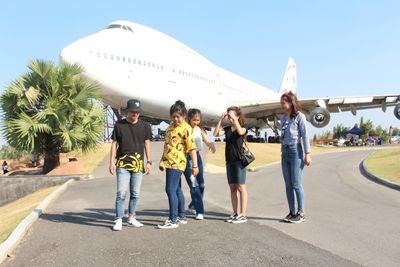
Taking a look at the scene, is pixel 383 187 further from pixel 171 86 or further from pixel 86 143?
pixel 171 86

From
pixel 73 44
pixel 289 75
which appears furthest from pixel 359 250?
pixel 289 75

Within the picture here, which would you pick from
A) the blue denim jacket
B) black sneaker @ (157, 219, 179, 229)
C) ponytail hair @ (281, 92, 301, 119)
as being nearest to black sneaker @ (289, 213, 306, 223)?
the blue denim jacket

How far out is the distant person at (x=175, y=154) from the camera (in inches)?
226

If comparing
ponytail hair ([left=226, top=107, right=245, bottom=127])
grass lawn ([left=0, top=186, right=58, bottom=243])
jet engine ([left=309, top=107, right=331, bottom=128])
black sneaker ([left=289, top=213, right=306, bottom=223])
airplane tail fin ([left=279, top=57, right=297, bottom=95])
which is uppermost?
airplane tail fin ([left=279, top=57, right=297, bottom=95])

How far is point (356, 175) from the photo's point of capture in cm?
1217

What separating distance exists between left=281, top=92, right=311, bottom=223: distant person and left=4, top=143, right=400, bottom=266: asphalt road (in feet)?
0.96

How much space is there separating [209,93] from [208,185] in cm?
1570

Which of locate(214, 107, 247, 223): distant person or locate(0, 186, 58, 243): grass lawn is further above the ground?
locate(214, 107, 247, 223): distant person

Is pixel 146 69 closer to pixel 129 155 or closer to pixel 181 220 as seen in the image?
pixel 129 155

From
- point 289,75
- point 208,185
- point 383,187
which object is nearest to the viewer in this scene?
point 383,187

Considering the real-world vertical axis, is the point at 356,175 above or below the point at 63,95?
below

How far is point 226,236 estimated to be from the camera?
16.8 ft

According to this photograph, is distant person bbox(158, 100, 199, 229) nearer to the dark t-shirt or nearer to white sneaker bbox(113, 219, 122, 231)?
the dark t-shirt

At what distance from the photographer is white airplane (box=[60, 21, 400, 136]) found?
18.8 m
